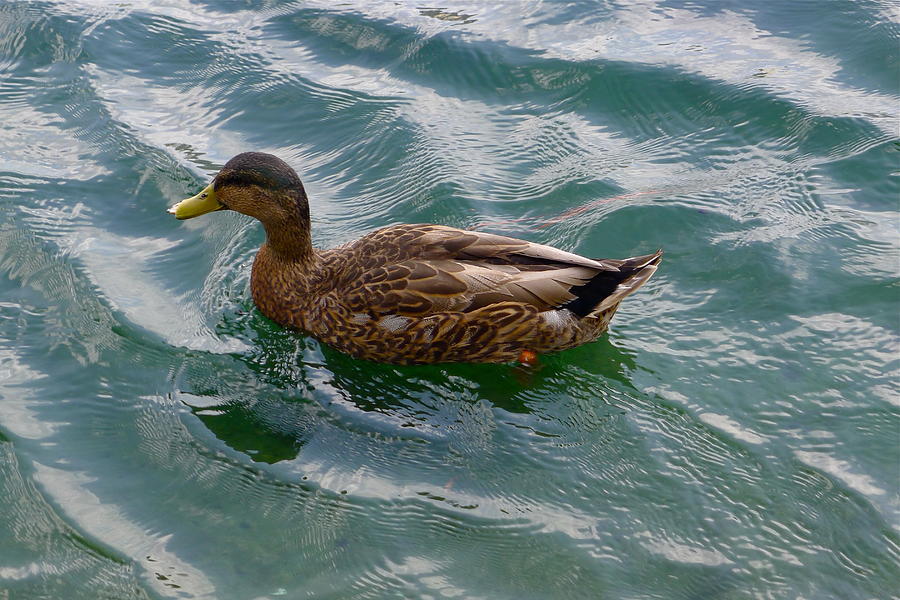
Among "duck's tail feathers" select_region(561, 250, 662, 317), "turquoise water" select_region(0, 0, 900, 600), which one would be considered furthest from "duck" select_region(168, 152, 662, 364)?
"turquoise water" select_region(0, 0, 900, 600)

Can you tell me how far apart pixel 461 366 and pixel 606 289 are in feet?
3.48

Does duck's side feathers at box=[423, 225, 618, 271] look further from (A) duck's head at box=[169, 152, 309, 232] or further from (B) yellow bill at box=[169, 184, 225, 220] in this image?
(B) yellow bill at box=[169, 184, 225, 220]

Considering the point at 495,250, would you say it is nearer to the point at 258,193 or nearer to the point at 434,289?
the point at 434,289

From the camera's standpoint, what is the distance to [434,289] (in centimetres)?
615

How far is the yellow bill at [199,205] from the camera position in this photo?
661cm

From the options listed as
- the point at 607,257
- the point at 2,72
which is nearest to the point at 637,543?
the point at 607,257

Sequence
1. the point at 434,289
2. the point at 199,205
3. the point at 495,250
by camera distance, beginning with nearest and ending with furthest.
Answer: the point at 434,289 < the point at 495,250 < the point at 199,205

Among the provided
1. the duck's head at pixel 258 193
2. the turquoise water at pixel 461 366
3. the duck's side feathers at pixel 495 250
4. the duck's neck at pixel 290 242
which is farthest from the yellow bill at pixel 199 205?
the duck's side feathers at pixel 495 250

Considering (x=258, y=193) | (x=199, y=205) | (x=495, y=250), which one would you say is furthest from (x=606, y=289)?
(x=199, y=205)

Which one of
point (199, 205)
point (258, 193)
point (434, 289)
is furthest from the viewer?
point (199, 205)

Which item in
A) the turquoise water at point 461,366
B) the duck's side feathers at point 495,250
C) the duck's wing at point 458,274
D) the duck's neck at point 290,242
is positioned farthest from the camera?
the duck's neck at point 290,242

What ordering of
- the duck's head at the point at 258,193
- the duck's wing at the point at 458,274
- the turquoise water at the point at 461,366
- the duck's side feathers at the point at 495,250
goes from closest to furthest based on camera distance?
the turquoise water at the point at 461,366, the duck's wing at the point at 458,274, the duck's side feathers at the point at 495,250, the duck's head at the point at 258,193

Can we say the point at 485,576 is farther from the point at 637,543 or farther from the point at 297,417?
the point at 297,417

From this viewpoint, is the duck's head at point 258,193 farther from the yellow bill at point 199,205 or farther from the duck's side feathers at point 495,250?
the duck's side feathers at point 495,250
